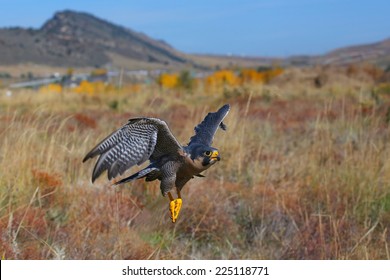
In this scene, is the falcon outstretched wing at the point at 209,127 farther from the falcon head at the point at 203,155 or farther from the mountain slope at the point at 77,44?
the mountain slope at the point at 77,44

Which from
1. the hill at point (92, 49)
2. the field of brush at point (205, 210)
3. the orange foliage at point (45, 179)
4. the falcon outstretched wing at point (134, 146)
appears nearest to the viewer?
the falcon outstretched wing at point (134, 146)

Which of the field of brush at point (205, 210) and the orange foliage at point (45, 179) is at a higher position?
the orange foliage at point (45, 179)

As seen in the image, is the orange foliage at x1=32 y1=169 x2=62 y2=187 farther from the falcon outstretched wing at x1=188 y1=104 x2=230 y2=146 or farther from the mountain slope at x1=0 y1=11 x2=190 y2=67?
the mountain slope at x1=0 y1=11 x2=190 y2=67

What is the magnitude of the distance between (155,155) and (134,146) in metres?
0.05

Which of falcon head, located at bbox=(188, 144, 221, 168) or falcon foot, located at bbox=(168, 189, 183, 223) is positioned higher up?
falcon head, located at bbox=(188, 144, 221, 168)

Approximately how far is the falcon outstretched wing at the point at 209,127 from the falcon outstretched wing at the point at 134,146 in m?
0.04

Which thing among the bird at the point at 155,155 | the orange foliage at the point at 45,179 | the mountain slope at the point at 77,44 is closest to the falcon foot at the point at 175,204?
the bird at the point at 155,155

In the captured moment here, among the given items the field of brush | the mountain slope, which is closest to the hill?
the mountain slope

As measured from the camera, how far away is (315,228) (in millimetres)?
4539

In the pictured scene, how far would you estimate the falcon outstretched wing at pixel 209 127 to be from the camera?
98cm

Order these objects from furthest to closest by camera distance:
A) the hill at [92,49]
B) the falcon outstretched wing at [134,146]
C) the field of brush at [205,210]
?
1. the hill at [92,49]
2. the field of brush at [205,210]
3. the falcon outstretched wing at [134,146]

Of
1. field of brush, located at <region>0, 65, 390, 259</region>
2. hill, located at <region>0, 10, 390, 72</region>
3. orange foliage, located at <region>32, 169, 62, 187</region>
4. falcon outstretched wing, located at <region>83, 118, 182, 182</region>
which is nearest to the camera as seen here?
falcon outstretched wing, located at <region>83, 118, 182, 182</region>

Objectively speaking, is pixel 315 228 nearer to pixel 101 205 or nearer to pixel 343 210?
pixel 343 210

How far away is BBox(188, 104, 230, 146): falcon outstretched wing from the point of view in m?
0.98
